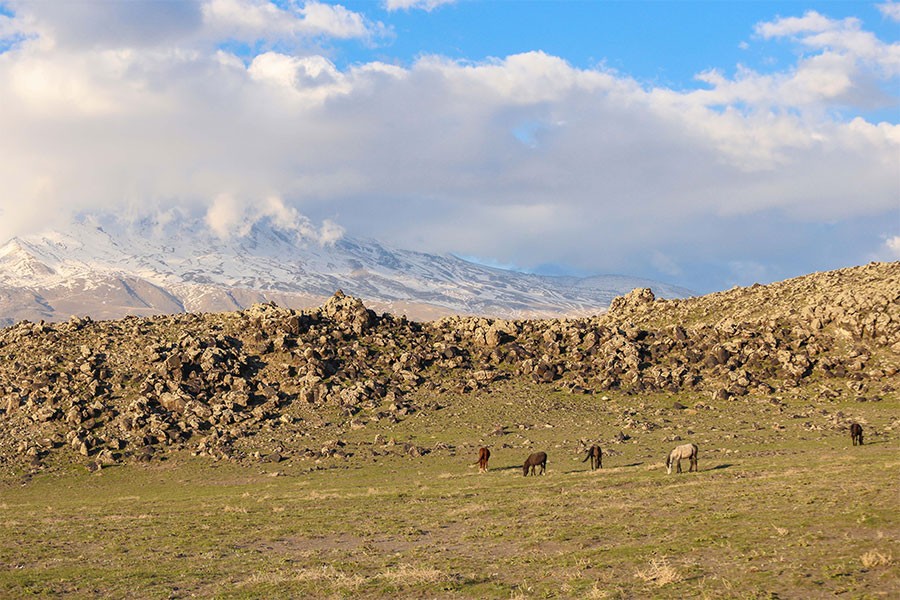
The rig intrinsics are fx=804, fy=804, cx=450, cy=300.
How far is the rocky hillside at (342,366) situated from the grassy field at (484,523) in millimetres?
6828

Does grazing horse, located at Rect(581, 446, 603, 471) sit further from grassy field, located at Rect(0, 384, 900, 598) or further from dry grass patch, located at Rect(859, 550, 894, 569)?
dry grass patch, located at Rect(859, 550, 894, 569)

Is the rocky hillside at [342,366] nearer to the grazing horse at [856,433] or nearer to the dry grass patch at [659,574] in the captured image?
the grazing horse at [856,433]

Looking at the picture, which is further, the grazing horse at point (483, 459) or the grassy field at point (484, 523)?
the grazing horse at point (483, 459)

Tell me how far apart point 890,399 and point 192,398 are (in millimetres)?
71862

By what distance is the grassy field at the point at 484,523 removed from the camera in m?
25.4

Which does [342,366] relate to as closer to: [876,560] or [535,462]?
[535,462]

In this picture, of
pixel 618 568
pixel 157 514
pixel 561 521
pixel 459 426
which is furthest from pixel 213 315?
pixel 618 568

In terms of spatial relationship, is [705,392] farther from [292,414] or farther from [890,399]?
[292,414]

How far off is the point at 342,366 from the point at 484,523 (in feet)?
189

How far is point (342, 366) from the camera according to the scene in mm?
92750

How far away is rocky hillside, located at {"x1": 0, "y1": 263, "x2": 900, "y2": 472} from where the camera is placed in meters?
79.6

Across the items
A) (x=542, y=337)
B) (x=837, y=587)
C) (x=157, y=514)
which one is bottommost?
(x=157, y=514)

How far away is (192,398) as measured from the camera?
84062 millimetres

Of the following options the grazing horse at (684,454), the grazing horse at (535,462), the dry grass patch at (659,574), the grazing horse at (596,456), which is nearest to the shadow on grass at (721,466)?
the grazing horse at (684,454)
